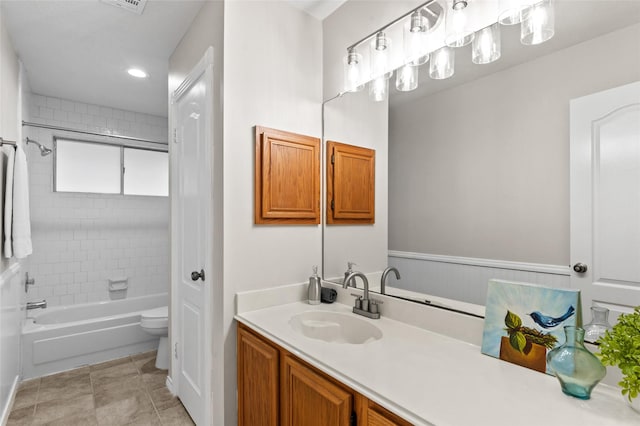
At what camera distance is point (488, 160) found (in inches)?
47.5

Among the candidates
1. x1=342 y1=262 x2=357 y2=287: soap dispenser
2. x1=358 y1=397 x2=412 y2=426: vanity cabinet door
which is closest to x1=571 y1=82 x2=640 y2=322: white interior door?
x1=358 y1=397 x2=412 y2=426: vanity cabinet door

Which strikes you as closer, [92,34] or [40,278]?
[92,34]

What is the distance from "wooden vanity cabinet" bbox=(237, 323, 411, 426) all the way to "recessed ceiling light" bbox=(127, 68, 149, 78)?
2.37 m

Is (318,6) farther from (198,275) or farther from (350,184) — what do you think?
(198,275)

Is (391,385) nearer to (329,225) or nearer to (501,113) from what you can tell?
(501,113)

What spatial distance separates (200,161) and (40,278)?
2.72 metres

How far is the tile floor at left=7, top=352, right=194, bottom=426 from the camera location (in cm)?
210

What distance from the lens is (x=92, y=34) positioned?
217 cm

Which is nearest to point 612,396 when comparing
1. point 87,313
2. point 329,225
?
point 329,225

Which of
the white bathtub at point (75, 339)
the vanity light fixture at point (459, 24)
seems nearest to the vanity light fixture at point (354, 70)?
the vanity light fixture at point (459, 24)

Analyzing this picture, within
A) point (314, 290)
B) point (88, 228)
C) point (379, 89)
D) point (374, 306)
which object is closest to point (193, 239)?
point (314, 290)

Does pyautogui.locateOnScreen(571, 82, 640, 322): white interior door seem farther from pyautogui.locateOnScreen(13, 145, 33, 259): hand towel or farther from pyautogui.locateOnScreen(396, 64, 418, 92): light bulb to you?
pyautogui.locateOnScreen(13, 145, 33, 259): hand towel

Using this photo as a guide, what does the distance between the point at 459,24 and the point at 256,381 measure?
1.77m

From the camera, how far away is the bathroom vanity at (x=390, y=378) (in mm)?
802
